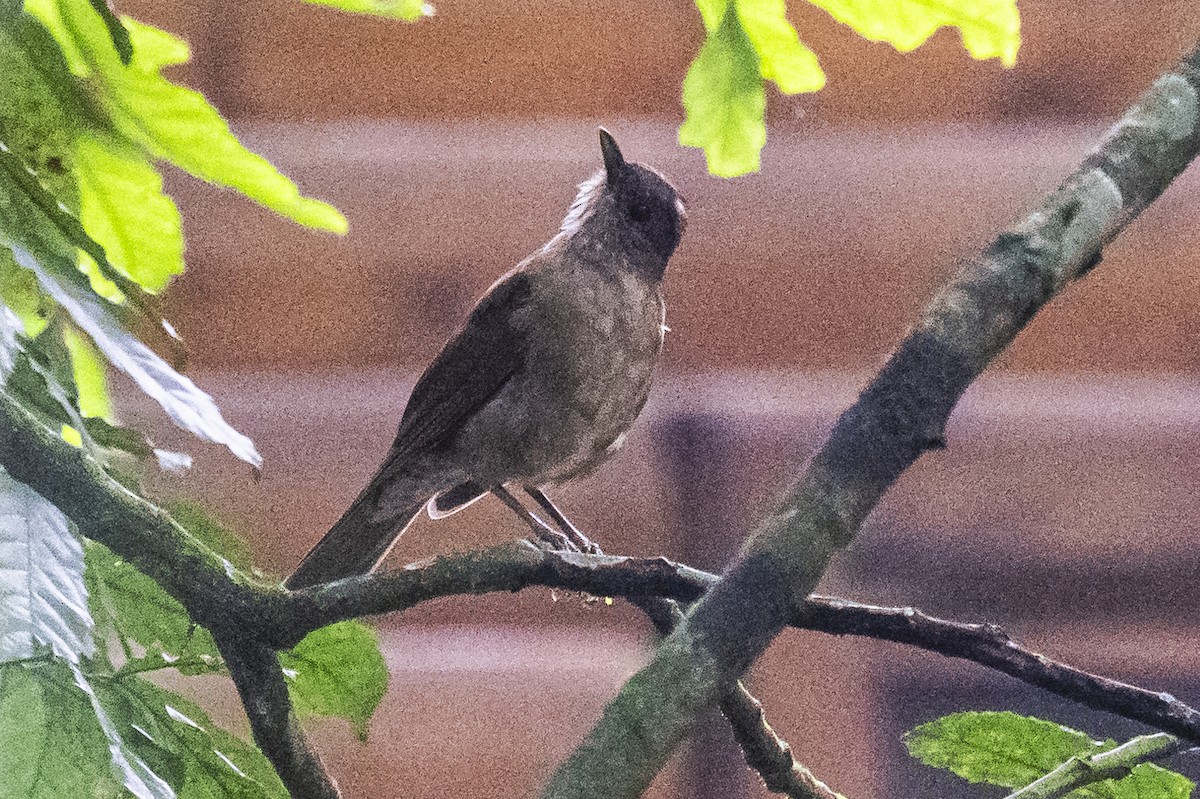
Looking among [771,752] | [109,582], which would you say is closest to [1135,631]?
[771,752]

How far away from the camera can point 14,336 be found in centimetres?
29

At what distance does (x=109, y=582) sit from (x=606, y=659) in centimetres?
24

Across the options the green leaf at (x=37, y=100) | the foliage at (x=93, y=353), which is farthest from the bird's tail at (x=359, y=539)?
the green leaf at (x=37, y=100)

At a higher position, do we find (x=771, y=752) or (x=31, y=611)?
(x=31, y=611)

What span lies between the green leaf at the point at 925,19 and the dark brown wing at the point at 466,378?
260 mm

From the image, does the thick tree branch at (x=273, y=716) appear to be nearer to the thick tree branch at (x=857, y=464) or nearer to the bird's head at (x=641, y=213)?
the thick tree branch at (x=857, y=464)

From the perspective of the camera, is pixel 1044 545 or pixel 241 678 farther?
pixel 1044 545

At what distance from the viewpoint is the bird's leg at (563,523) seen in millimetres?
555

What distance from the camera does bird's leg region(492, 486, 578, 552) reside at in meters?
0.55

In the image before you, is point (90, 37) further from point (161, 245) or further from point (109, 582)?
point (109, 582)

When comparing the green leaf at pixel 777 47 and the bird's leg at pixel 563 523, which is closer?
the green leaf at pixel 777 47

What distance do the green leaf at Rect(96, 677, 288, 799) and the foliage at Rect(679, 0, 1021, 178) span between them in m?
0.25

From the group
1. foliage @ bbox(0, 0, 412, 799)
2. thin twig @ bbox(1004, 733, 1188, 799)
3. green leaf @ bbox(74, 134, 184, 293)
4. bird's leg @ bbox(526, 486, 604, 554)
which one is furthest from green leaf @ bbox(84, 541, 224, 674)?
thin twig @ bbox(1004, 733, 1188, 799)

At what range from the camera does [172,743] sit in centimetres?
34
